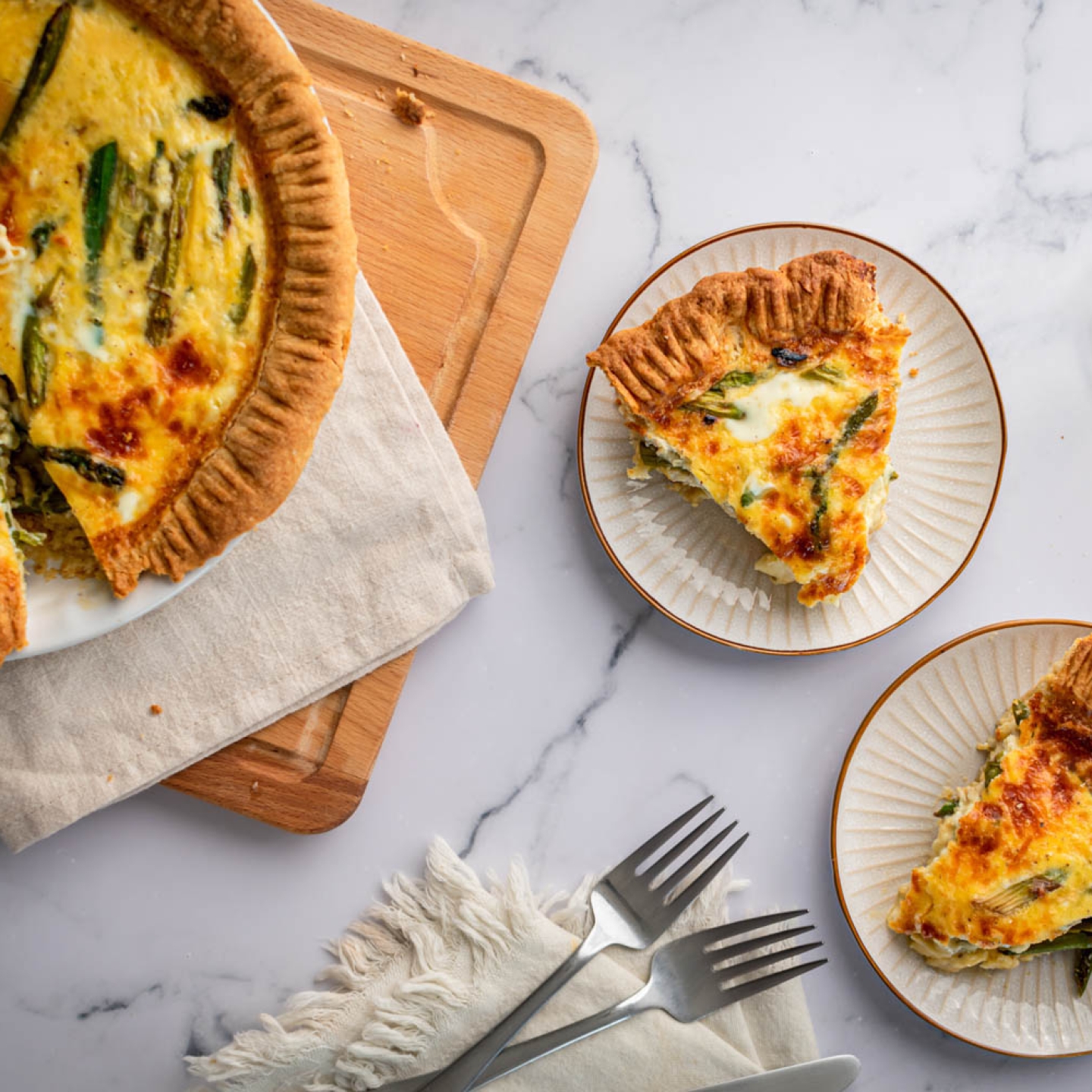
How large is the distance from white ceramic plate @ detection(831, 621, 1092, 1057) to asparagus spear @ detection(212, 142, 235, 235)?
187cm

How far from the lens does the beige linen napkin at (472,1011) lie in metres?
2.56

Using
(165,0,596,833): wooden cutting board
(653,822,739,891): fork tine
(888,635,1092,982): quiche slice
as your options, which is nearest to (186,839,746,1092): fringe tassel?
(653,822,739,891): fork tine

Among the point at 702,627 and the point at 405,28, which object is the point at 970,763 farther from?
the point at 405,28

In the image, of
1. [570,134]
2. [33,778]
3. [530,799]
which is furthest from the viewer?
[530,799]

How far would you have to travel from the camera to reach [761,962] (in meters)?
2.55

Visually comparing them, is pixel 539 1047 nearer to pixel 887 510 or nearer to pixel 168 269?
pixel 887 510

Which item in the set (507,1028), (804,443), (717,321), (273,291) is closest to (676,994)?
(507,1028)

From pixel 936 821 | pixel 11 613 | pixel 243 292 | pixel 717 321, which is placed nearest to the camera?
pixel 11 613

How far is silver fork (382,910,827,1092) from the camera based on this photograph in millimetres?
2559

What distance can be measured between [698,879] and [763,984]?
292 millimetres

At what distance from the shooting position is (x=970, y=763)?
2.66 metres

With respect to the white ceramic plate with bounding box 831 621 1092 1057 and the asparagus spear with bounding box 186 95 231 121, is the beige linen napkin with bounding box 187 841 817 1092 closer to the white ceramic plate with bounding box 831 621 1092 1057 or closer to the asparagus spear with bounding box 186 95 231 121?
the white ceramic plate with bounding box 831 621 1092 1057

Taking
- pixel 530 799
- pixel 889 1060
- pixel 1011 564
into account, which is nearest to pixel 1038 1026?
pixel 889 1060

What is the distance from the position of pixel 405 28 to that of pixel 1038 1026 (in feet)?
9.79
